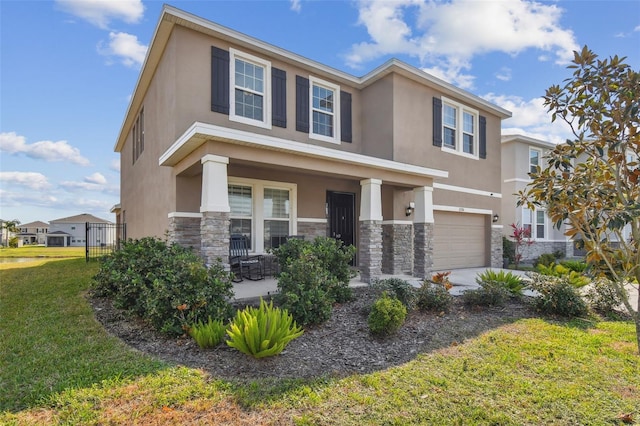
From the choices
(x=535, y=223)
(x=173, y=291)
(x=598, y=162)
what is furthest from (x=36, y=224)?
(x=598, y=162)

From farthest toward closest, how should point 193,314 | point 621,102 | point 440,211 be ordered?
point 440,211, point 193,314, point 621,102

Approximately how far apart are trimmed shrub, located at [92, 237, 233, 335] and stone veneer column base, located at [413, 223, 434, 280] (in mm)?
6014

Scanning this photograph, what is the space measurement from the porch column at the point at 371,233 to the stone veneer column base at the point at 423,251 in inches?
71.9

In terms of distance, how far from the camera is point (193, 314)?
15.6 ft

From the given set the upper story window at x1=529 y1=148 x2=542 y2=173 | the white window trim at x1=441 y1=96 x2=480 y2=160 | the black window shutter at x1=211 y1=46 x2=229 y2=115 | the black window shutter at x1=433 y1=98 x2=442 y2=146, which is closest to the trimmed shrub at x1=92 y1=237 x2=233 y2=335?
the black window shutter at x1=211 y1=46 x2=229 y2=115

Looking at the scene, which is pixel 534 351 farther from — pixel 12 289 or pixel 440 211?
pixel 12 289

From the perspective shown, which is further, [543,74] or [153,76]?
[153,76]

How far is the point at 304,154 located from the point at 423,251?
15.1ft

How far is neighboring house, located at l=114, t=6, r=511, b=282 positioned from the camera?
7.45 m

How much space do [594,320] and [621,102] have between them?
4295 millimetres

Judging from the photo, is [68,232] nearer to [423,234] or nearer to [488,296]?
[423,234]

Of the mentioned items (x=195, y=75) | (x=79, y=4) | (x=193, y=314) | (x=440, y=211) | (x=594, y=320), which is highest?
(x=79, y=4)

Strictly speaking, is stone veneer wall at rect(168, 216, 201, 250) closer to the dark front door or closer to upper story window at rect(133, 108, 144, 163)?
the dark front door

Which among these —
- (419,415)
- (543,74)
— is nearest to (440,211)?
(543,74)
